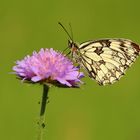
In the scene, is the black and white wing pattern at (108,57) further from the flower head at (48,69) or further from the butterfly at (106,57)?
the flower head at (48,69)

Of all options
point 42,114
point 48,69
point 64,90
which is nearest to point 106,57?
point 48,69

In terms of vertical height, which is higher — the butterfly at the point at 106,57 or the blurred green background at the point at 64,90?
the blurred green background at the point at 64,90

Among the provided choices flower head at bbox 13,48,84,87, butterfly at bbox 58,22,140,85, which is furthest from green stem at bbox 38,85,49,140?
butterfly at bbox 58,22,140,85

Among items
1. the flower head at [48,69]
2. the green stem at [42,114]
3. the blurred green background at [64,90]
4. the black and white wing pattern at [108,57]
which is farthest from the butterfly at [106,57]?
the blurred green background at [64,90]

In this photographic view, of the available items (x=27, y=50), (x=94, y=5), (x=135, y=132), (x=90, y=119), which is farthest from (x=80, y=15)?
(x=135, y=132)

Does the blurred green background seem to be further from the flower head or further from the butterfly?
the flower head

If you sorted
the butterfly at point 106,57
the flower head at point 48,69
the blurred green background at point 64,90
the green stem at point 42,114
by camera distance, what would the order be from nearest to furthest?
the green stem at point 42,114 < the flower head at point 48,69 < the butterfly at point 106,57 < the blurred green background at point 64,90

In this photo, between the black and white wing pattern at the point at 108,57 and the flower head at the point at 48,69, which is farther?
the black and white wing pattern at the point at 108,57
